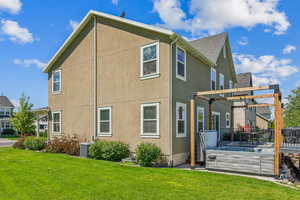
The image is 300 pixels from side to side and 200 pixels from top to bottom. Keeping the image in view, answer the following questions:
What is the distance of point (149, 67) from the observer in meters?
10.3

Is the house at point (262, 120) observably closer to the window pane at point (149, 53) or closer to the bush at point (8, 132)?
the window pane at point (149, 53)

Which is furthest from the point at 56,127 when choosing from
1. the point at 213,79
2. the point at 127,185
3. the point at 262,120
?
the point at 262,120

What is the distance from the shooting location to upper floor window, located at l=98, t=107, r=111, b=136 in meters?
11.9

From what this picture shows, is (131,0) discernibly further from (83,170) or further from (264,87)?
(83,170)

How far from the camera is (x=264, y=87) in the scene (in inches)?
314

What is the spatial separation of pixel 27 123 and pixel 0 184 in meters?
21.7

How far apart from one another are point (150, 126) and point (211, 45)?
31.6ft

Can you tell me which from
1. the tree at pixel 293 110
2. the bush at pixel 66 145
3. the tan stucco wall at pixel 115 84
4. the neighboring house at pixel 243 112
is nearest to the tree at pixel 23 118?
the tan stucco wall at pixel 115 84

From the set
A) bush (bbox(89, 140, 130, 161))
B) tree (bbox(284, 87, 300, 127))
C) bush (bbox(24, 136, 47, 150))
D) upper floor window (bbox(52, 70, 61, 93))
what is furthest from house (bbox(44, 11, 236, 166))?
tree (bbox(284, 87, 300, 127))

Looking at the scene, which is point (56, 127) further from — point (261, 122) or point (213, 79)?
point (261, 122)

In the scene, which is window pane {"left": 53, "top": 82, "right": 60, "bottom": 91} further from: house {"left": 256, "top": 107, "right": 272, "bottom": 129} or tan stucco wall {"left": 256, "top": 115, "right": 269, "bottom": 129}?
tan stucco wall {"left": 256, "top": 115, "right": 269, "bottom": 129}

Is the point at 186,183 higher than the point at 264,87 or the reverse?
the reverse

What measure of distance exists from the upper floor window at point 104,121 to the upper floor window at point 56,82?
518 cm

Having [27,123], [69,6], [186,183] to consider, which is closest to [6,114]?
[27,123]
